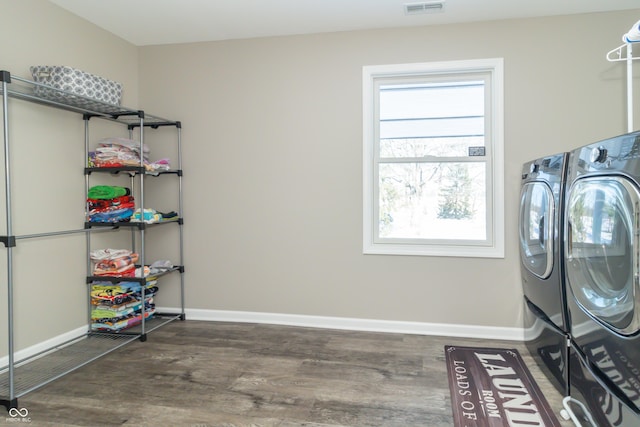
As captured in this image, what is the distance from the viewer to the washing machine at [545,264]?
80.8 inches

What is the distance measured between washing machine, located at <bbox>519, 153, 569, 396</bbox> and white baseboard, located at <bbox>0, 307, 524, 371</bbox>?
1.14 feet

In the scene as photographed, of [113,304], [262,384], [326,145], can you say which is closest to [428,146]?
[326,145]

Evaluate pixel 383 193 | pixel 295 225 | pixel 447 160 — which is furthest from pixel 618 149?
pixel 295 225

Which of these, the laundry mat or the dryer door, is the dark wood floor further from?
the dryer door

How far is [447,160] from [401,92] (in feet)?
2.20

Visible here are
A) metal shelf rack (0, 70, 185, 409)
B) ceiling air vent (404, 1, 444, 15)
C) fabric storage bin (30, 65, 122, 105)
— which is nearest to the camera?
metal shelf rack (0, 70, 185, 409)

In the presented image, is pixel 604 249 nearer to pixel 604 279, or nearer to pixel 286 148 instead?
pixel 604 279

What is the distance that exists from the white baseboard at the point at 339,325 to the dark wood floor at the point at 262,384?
0.31 feet

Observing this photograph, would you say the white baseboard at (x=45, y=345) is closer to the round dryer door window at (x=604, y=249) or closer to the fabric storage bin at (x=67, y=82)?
the fabric storage bin at (x=67, y=82)

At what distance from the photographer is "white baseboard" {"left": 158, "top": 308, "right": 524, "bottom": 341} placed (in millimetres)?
3088

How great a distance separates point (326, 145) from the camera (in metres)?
3.33

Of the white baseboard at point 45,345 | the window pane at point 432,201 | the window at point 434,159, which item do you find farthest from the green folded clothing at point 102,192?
the window pane at point 432,201

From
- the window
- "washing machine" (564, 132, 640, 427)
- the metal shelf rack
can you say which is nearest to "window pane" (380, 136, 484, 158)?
the window

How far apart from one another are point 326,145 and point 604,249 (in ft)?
7.10
